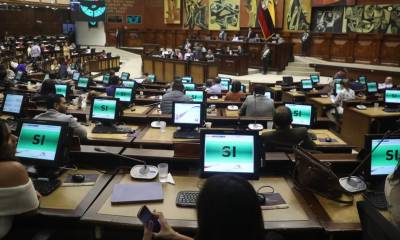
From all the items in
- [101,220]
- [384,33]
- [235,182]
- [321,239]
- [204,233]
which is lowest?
[321,239]

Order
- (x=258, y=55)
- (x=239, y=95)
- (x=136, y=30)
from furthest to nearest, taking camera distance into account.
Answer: (x=136, y=30) < (x=258, y=55) < (x=239, y=95)

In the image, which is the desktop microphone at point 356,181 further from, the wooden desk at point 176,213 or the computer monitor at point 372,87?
the computer monitor at point 372,87

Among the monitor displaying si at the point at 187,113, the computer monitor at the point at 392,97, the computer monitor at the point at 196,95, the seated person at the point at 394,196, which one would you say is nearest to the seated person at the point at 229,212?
the seated person at the point at 394,196

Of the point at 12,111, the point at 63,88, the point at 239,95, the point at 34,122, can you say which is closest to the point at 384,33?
the point at 239,95

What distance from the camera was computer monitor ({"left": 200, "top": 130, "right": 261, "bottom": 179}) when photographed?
10.00 ft

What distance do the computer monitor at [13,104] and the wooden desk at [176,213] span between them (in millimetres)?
3567

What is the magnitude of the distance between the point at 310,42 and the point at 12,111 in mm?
14041

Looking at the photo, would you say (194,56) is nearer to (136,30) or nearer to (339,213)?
(136,30)

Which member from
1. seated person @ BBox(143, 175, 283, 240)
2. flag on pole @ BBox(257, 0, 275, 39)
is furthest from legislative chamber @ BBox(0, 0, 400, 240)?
flag on pole @ BBox(257, 0, 275, 39)

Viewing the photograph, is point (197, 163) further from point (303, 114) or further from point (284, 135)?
point (303, 114)

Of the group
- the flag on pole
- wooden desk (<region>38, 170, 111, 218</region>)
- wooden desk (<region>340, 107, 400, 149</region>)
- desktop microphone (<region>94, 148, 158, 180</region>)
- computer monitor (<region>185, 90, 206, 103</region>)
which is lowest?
wooden desk (<region>340, 107, 400, 149</region>)

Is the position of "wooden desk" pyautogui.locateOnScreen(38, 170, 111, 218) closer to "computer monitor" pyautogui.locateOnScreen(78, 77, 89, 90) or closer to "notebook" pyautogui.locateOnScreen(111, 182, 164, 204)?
"notebook" pyautogui.locateOnScreen(111, 182, 164, 204)

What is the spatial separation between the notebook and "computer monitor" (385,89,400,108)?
6.33 meters

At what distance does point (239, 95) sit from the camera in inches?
304
